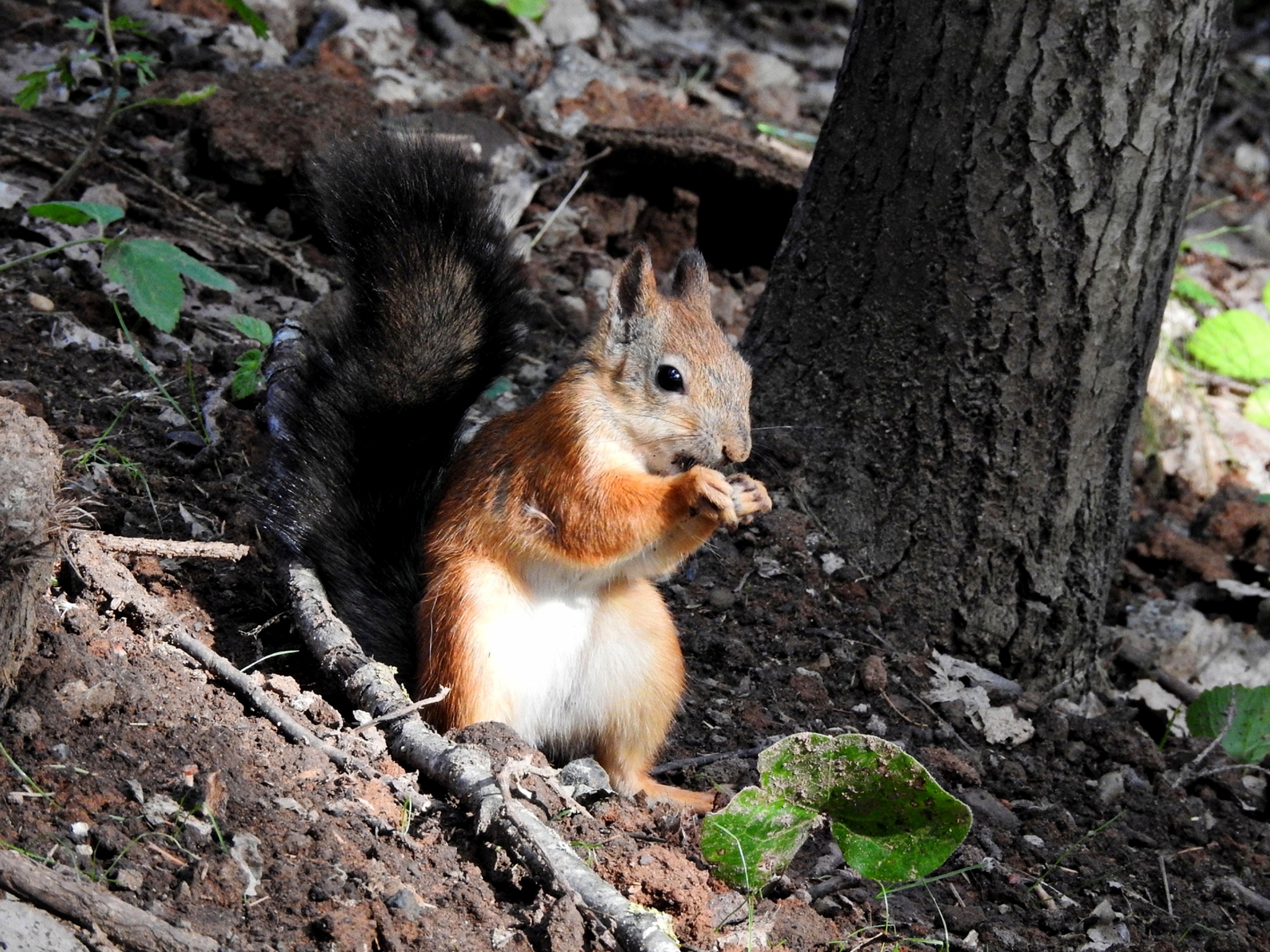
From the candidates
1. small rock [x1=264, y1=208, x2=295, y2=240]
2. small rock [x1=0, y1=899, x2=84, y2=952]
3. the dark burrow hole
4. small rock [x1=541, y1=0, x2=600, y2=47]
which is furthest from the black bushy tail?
small rock [x1=541, y1=0, x2=600, y2=47]

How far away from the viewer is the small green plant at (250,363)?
9.09 feet

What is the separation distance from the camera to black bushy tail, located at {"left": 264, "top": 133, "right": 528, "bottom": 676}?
2197 mm

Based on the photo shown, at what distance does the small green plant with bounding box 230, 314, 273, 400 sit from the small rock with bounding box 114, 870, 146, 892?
1436mm

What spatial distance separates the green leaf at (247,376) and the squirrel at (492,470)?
46 centimetres

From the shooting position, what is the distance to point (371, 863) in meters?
1.67

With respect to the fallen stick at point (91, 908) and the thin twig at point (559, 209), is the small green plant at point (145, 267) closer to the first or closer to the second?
the fallen stick at point (91, 908)

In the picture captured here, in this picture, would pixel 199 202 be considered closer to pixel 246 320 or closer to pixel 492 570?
pixel 246 320

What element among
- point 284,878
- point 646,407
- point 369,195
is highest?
point 369,195

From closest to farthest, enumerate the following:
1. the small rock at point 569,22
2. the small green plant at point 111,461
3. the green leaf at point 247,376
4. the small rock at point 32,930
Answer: the small rock at point 32,930, the small green plant at point 111,461, the green leaf at point 247,376, the small rock at point 569,22

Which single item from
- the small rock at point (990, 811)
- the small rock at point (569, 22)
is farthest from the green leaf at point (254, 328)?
the small rock at point (569, 22)

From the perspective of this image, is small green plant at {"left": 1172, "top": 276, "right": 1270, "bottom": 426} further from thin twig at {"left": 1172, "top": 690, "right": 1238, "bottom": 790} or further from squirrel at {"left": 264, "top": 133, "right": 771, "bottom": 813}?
squirrel at {"left": 264, "top": 133, "right": 771, "bottom": 813}

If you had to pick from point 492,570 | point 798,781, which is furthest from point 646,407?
point 798,781

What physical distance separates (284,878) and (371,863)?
12 cm

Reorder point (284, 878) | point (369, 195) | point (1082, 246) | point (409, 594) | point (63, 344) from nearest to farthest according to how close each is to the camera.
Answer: point (284, 878)
point (369, 195)
point (409, 594)
point (1082, 246)
point (63, 344)
